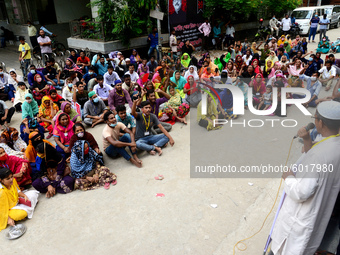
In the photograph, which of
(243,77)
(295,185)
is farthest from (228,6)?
(295,185)

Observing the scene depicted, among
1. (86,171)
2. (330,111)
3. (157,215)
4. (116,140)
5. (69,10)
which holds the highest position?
(69,10)

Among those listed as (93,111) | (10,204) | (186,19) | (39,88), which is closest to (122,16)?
(186,19)

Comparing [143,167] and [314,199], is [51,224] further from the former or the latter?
[314,199]

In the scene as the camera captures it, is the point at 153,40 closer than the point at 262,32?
Yes

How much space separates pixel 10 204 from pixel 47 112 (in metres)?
3.20

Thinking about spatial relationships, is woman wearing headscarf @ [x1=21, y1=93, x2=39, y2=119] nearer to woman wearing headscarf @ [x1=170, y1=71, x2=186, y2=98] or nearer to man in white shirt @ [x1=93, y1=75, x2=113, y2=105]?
man in white shirt @ [x1=93, y1=75, x2=113, y2=105]

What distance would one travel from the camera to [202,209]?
13.3ft

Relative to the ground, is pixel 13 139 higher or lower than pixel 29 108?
lower

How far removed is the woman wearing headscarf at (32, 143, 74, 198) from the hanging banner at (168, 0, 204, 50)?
9434mm

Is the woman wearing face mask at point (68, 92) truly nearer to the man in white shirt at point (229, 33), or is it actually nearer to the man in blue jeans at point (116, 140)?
the man in blue jeans at point (116, 140)

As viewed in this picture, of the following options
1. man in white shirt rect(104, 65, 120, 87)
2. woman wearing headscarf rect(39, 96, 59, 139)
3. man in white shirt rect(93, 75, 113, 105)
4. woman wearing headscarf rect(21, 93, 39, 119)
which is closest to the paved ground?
woman wearing headscarf rect(39, 96, 59, 139)

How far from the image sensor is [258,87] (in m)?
7.71

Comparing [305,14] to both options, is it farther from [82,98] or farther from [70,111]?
[70,111]

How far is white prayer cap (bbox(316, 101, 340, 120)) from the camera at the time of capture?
2254 millimetres
